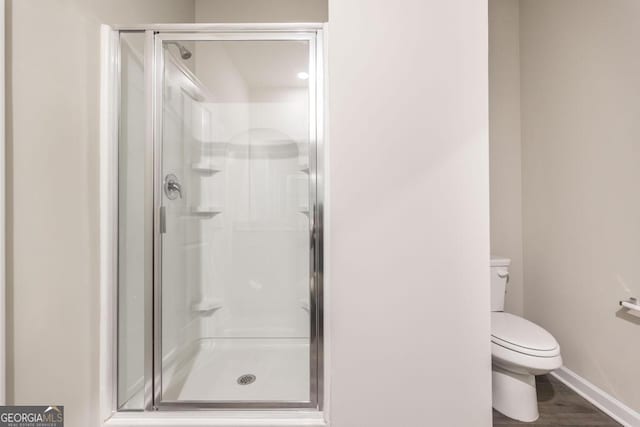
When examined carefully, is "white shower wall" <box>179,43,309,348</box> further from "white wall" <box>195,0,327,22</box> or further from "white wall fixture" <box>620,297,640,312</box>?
"white wall fixture" <box>620,297,640,312</box>

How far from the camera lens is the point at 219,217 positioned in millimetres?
1602

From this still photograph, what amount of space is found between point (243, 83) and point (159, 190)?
27.2 inches

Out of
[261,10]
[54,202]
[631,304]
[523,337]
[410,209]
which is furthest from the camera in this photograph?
[261,10]

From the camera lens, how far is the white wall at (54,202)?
946mm

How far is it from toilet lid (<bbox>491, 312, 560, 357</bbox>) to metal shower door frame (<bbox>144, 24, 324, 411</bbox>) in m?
0.92

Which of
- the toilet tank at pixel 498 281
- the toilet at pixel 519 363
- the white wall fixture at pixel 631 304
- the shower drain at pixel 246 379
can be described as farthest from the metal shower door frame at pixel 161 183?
the white wall fixture at pixel 631 304

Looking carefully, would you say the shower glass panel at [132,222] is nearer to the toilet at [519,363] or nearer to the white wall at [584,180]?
the toilet at [519,363]

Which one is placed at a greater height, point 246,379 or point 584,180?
point 584,180

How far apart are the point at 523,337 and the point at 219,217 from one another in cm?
166

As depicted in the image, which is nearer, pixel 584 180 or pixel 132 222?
pixel 132 222

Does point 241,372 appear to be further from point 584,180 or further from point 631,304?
point 584,180

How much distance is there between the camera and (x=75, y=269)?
1.17 m

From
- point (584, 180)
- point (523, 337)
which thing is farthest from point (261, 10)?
point (523, 337)

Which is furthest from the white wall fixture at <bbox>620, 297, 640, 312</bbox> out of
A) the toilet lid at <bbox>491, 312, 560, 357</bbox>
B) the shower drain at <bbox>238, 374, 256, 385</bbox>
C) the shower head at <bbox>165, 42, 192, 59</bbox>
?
the shower head at <bbox>165, 42, 192, 59</bbox>
